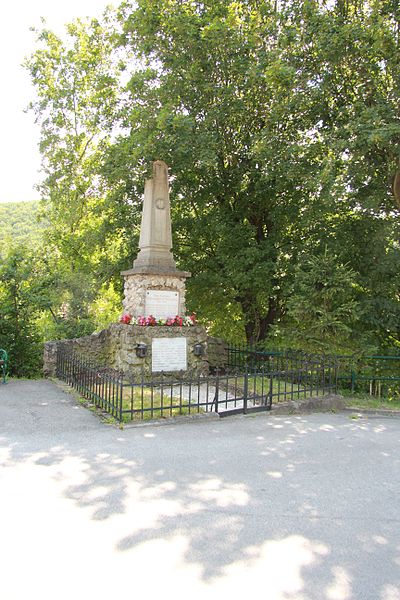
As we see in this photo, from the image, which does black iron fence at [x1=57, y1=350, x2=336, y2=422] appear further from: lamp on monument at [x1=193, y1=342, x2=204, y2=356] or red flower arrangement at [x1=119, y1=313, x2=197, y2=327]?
red flower arrangement at [x1=119, y1=313, x2=197, y2=327]

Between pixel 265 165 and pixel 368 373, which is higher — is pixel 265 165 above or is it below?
above

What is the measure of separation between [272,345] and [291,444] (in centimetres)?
690

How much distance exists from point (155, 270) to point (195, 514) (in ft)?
23.7

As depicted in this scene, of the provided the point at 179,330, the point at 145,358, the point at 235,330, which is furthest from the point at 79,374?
the point at 235,330

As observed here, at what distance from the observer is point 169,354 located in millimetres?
10117

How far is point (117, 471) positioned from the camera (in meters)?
4.55

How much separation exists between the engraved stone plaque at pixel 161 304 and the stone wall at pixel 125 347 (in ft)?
1.86

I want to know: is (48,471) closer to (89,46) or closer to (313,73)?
(313,73)

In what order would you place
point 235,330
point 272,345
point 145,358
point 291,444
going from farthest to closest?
1. point 235,330
2. point 272,345
3. point 145,358
4. point 291,444

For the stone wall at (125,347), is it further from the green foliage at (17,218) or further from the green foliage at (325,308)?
the green foliage at (17,218)

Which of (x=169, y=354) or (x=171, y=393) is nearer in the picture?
(x=171, y=393)

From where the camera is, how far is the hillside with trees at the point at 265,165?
10602 millimetres

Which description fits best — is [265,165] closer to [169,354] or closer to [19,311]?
[169,354]

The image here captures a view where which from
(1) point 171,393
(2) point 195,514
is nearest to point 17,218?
(1) point 171,393
